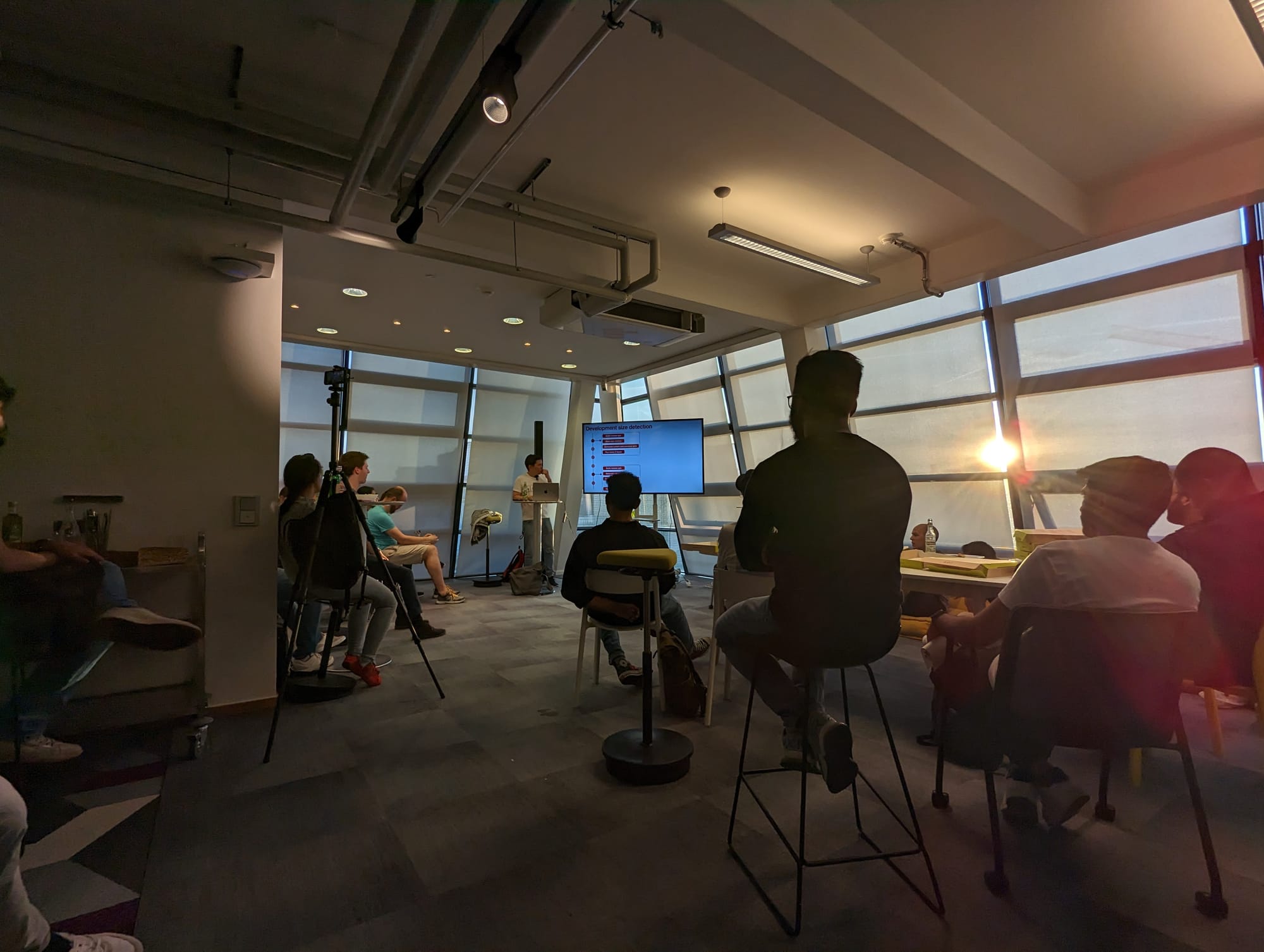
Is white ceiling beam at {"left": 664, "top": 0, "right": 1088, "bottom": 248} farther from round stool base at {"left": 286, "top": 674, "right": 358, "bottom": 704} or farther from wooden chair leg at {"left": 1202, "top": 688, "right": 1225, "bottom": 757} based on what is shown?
round stool base at {"left": 286, "top": 674, "right": 358, "bottom": 704}

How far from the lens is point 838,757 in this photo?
1.56 m

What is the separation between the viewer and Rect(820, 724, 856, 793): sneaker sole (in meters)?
1.55

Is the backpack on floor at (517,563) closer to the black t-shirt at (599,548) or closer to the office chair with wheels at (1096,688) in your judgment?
the black t-shirt at (599,548)

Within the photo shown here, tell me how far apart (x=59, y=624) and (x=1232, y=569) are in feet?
15.4

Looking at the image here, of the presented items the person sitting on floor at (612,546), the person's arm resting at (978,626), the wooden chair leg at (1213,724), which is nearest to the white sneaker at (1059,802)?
the person's arm resting at (978,626)

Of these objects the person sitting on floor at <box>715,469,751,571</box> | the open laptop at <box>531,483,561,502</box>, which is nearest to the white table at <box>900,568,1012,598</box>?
the person sitting on floor at <box>715,469,751,571</box>

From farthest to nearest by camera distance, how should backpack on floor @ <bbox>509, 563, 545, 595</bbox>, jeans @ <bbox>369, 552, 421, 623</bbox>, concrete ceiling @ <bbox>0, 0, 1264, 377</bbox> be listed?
backpack on floor @ <bbox>509, 563, 545, 595</bbox>
jeans @ <bbox>369, 552, 421, 623</bbox>
concrete ceiling @ <bbox>0, 0, 1264, 377</bbox>

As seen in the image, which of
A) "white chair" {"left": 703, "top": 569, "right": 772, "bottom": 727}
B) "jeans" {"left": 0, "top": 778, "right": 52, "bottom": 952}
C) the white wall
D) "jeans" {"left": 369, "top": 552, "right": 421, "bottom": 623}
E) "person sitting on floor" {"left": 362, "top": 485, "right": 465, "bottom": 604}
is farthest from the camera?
"person sitting on floor" {"left": 362, "top": 485, "right": 465, "bottom": 604}

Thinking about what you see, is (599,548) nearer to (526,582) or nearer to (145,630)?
(145,630)

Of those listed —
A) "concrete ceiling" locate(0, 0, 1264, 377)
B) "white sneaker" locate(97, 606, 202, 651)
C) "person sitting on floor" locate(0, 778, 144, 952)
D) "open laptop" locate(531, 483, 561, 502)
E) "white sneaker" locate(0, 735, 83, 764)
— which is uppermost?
"concrete ceiling" locate(0, 0, 1264, 377)

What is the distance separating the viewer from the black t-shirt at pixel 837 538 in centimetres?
153

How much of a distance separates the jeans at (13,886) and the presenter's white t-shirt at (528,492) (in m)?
6.26

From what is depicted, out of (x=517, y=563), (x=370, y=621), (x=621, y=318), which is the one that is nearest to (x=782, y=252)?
(x=621, y=318)

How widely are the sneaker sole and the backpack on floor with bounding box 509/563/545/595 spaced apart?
583cm
